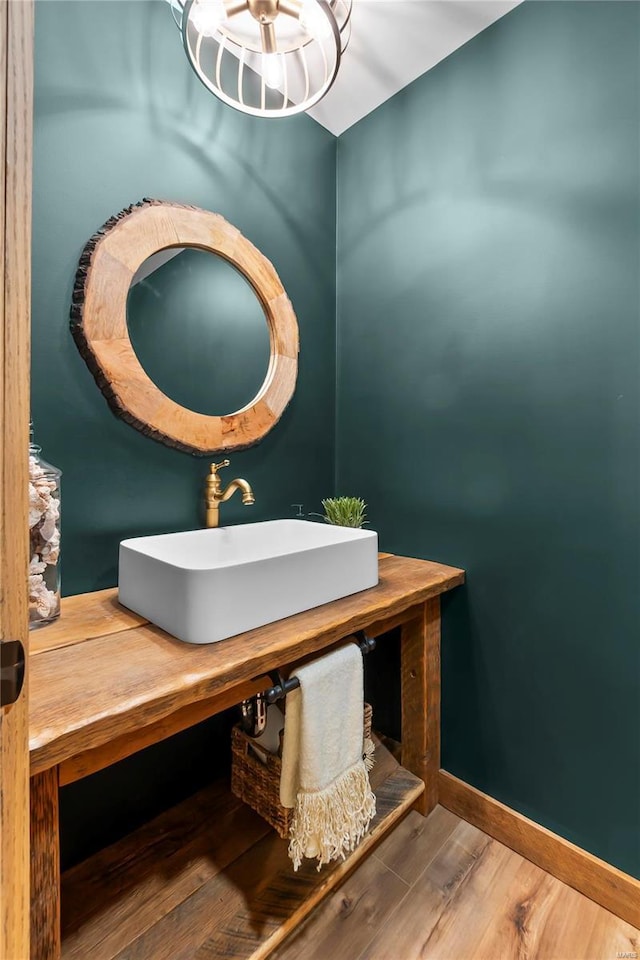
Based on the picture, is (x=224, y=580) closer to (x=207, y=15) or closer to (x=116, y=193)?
(x=116, y=193)

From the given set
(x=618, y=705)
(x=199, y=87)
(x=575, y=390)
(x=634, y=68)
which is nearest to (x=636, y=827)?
(x=618, y=705)

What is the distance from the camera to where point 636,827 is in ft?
3.58

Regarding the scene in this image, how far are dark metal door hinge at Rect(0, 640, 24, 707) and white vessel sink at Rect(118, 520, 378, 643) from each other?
15.8 inches

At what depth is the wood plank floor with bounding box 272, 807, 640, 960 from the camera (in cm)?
101

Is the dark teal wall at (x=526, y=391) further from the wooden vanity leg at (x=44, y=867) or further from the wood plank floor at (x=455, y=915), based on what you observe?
the wooden vanity leg at (x=44, y=867)

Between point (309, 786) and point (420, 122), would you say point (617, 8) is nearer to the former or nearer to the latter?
point (420, 122)

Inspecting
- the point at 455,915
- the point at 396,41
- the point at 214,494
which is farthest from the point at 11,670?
the point at 396,41

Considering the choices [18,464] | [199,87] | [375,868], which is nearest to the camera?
[18,464]

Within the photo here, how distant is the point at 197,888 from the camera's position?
42.2 inches

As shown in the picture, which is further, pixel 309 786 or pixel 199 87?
pixel 199 87

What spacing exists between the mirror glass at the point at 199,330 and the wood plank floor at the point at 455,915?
137cm

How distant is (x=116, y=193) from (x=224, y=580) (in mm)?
1061

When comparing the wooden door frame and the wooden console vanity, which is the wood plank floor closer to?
the wooden console vanity

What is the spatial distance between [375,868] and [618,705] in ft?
Result: 2.58
